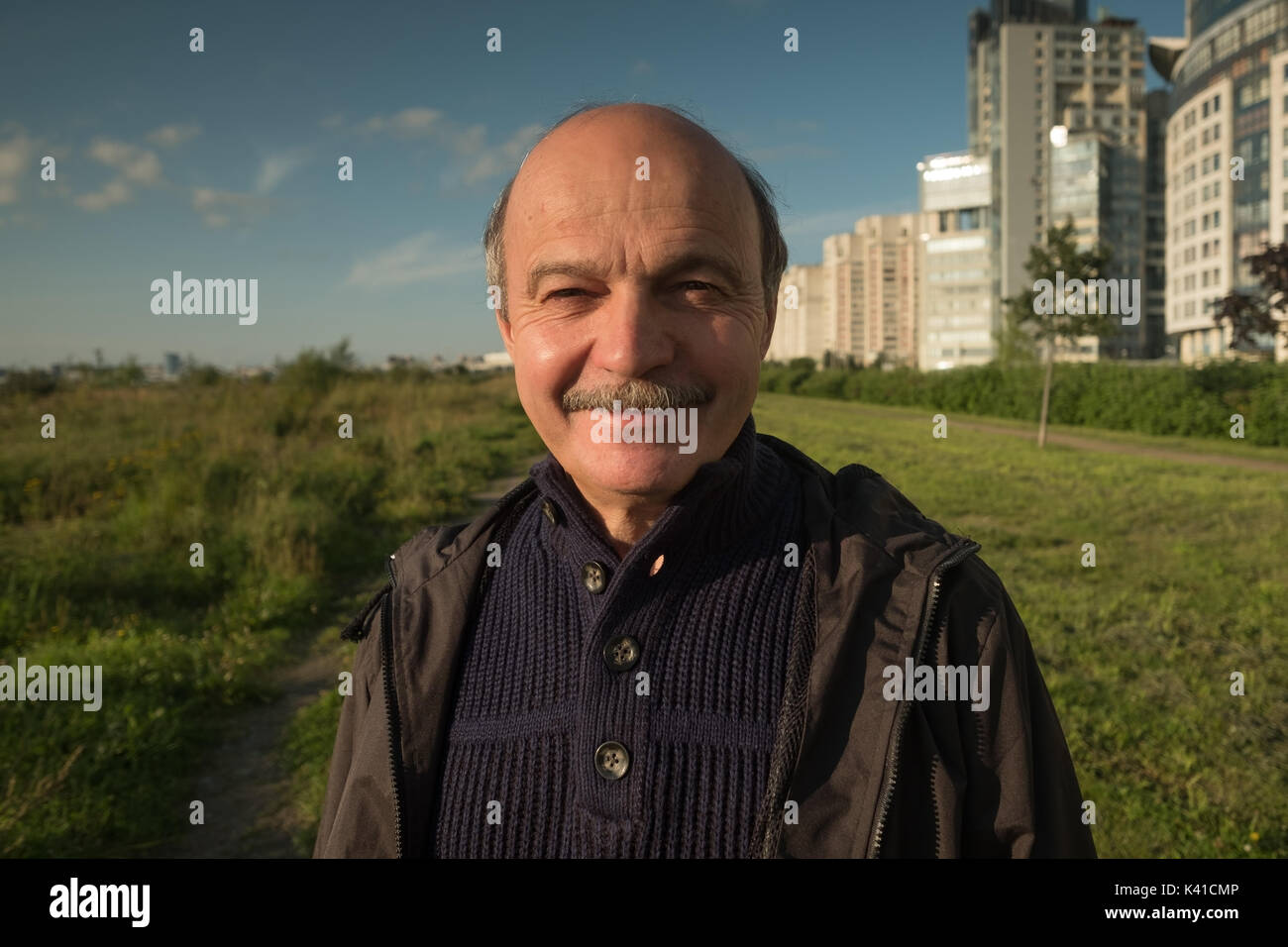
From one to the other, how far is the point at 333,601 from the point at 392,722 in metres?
6.03

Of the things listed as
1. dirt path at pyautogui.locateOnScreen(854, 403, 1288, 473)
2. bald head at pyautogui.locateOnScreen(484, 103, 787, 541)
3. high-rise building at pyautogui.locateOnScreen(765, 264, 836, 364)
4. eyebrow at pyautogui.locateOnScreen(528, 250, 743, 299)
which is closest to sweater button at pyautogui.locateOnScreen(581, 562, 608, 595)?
bald head at pyautogui.locateOnScreen(484, 103, 787, 541)

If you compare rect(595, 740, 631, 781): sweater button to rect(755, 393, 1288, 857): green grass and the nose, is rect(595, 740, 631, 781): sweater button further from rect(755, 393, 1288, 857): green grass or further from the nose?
rect(755, 393, 1288, 857): green grass

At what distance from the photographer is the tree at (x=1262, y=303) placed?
1703cm

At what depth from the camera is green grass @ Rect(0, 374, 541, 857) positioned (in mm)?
3836

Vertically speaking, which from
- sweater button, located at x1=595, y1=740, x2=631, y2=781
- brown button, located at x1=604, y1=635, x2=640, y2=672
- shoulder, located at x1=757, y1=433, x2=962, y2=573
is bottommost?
sweater button, located at x1=595, y1=740, x2=631, y2=781

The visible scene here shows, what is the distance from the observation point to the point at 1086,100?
99000mm

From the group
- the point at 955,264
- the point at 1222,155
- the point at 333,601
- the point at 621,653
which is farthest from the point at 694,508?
the point at 955,264

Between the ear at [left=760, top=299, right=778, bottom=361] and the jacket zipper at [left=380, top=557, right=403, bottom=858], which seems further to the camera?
the ear at [left=760, top=299, right=778, bottom=361]

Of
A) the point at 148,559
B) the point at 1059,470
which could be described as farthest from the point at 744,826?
the point at 1059,470

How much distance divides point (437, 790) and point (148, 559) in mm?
7021

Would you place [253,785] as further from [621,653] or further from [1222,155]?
[1222,155]

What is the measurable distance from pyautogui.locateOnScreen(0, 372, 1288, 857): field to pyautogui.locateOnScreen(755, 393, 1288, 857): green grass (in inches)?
0.7

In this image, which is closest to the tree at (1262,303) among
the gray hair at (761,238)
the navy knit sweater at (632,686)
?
the gray hair at (761,238)
